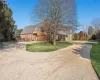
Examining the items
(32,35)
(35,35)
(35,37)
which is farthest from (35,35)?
(32,35)

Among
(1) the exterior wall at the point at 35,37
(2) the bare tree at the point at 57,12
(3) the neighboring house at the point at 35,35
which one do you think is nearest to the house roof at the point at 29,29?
(3) the neighboring house at the point at 35,35

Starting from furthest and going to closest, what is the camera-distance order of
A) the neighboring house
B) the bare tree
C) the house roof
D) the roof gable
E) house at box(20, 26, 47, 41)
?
the roof gable, the house roof, house at box(20, 26, 47, 41), the neighboring house, the bare tree

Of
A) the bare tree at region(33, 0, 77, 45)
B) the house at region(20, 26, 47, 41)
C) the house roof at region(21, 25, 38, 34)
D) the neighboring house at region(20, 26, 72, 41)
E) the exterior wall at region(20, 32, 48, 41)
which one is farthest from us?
the house roof at region(21, 25, 38, 34)

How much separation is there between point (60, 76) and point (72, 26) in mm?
23852

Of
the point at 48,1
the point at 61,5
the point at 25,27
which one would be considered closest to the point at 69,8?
the point at 61,5

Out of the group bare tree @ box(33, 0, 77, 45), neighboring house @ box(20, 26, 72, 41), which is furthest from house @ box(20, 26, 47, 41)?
bare tree @ box(33, 0, 77, 45)

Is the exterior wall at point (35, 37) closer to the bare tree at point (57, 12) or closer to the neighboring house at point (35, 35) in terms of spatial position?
the neighboring house at point (35, 35)

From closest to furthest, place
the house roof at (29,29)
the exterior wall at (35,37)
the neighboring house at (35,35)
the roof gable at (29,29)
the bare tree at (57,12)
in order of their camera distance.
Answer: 1. the bare tree at (57,12)
2. the exterior wall at (35,37)
3. the neighboring house at (35,35)
4. the house roof at (29,29)
5. the roof gable at (29,29)

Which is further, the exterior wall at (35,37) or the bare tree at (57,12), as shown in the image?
the exterior wall at (35,37)

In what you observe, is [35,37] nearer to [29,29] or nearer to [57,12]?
[29,29]

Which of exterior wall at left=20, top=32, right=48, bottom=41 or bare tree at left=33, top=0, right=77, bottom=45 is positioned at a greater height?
bare tree at left=33, top=0, right=77, bottom=45

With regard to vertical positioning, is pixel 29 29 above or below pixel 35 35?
above

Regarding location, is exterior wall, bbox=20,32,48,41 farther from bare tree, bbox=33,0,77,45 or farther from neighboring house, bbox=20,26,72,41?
bare tree, bbox=33,0,77,45

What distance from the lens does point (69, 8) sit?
31656 millimetres
